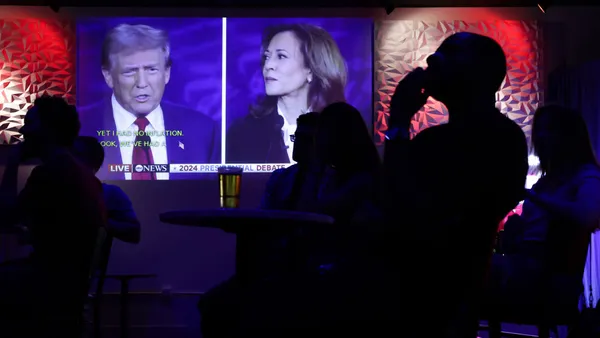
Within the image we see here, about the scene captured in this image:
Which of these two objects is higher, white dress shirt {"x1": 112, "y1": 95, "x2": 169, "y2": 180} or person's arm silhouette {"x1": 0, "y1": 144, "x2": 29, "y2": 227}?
white dress shirt {"x1": 112, "y1": 95, "x2": 169, "y2": 180}

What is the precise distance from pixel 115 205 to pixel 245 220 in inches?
83.0

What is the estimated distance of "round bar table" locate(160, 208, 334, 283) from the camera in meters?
1.63

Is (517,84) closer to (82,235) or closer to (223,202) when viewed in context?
(223,202)

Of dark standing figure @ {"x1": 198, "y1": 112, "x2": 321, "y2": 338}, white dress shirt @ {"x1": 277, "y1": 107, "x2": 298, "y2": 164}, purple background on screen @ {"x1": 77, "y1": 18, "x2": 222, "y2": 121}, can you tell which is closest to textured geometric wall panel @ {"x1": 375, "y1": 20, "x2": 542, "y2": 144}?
white dress shirt @ {"x1": 277, "y1": 107, "x2": 298, "y2": 164}

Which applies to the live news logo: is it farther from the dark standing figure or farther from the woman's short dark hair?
the dark standing figure

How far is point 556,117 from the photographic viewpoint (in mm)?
2361

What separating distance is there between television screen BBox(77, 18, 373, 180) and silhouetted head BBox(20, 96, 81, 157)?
105 inches

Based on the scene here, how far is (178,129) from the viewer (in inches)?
201

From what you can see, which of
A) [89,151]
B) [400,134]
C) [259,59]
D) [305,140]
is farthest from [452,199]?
[259,59]

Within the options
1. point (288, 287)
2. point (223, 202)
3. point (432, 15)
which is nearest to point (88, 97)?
point (432, 15)

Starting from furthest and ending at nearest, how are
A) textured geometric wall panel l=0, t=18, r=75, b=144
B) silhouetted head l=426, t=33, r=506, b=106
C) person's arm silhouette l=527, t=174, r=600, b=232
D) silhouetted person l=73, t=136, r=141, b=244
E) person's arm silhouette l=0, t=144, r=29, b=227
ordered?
textured geometric wall panel l=0, t=18, r=75, b=144
silhouetted person l=73, t=136, r=141, b=244
person's arm silhouette l=0, t=144, r=29, b=227
person's arm silhouette l=527, t=174, r=600, b=232
silhouetted head l=426, t=33, r=506, b=106

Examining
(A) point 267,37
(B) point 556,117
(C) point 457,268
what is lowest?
(C) point 457,268

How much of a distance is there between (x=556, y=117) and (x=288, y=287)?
1.54 metres

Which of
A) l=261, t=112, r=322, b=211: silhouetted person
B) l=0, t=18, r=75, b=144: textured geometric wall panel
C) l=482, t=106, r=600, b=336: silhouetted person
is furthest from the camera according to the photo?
l=0, t=18, r=75, b=144: textured geometric wall panel
